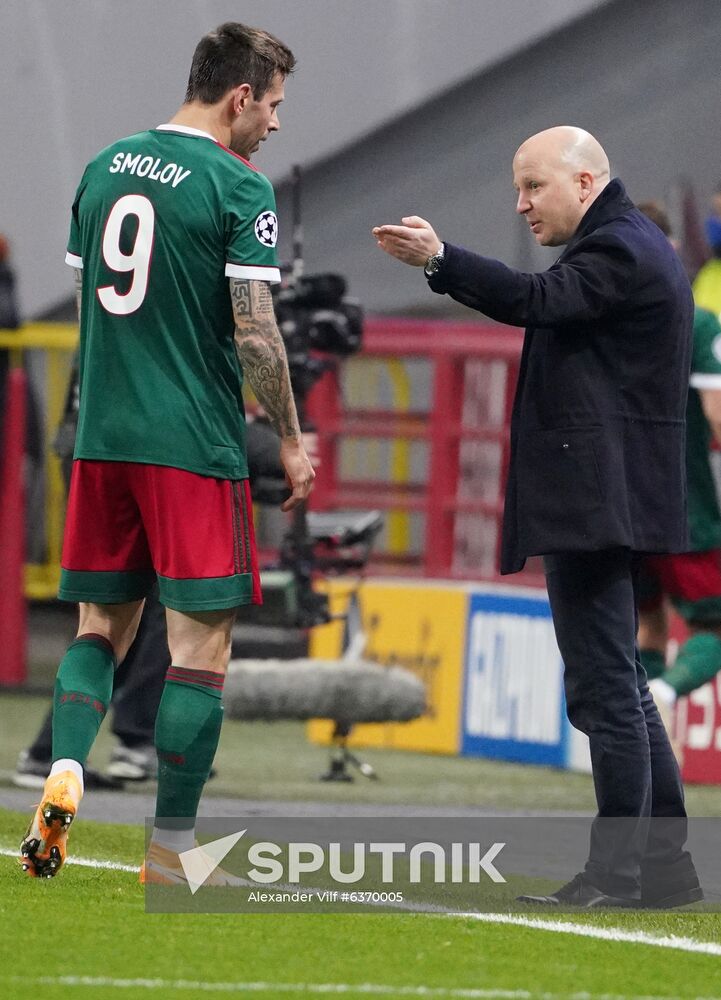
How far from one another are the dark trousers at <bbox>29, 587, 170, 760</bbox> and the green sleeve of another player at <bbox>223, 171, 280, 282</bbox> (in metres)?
2.78

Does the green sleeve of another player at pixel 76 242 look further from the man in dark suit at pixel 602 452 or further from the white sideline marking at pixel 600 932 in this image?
the white sideline marking at pixel 600 932

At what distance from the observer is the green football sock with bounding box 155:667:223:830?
4980 mm

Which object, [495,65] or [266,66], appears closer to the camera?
[266,66]

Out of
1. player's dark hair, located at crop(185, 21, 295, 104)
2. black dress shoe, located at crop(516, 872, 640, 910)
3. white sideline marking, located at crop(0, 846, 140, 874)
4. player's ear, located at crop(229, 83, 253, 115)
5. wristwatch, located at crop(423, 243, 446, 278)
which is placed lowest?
white sideline marking, located at crop(0, 846, 140, 874)

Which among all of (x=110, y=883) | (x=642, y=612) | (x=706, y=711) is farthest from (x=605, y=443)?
(x=706, y=711)

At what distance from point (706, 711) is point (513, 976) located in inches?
181

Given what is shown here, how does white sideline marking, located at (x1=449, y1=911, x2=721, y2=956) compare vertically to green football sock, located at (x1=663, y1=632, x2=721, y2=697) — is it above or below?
below

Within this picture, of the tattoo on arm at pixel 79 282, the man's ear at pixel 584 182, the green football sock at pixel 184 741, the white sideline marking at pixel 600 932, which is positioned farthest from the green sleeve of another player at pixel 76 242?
the white sideline marking at pixel 600 932

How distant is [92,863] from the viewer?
213 inches

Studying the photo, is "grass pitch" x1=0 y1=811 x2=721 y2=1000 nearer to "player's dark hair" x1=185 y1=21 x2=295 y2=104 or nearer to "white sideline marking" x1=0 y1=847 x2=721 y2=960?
"white sideline marking" x1=0 y1=847 x2=721 y2=960

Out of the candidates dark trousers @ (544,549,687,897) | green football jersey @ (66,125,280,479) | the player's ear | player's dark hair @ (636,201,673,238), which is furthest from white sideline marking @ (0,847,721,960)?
player's dark hair @ (636,201,673,238)

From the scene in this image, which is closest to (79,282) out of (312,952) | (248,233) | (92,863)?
(248,233)

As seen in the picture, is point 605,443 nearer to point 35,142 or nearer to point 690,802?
point 690,802

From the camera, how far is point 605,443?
500cm
